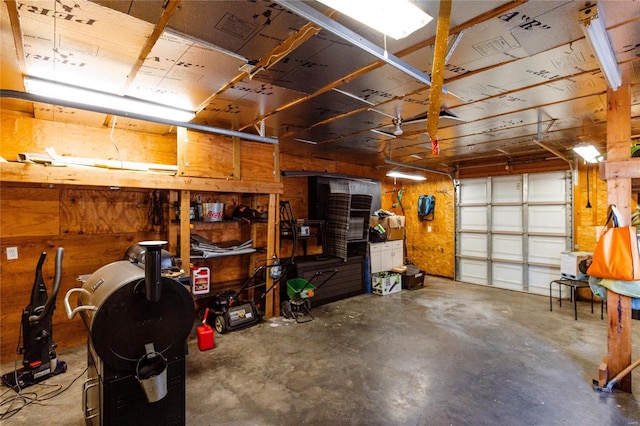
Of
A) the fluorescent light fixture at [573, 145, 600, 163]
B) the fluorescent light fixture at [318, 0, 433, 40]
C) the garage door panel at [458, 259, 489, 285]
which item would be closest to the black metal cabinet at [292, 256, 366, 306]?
the garage door panel at [458, 259, 489, 285]

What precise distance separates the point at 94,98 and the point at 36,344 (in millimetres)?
2269

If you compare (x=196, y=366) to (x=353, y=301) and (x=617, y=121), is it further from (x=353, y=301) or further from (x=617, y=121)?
(x=617, y=121)

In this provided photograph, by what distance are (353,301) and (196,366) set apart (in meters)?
2.97

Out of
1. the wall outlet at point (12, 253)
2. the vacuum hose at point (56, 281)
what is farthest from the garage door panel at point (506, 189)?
the wall outlet at point (12, 253)

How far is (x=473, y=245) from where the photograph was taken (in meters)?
6.96

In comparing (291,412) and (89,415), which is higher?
(89,415)

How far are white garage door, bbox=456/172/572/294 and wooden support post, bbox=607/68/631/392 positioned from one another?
11.9 ft

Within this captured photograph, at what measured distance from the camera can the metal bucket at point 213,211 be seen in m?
4.05

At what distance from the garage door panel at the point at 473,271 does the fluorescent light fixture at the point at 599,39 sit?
16.8 ft

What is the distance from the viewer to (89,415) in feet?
6.50

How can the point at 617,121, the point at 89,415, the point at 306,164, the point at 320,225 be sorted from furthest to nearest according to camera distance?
1. the point at 306,164
2. the point at 320,225
3. the point at 617,121
4. the point at 89,415

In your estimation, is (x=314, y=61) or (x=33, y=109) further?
(x=33, y=109)

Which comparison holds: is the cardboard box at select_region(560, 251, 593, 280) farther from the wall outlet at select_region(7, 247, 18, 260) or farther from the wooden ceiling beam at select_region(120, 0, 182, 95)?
the wall outlet at select_region(7, 247, 18, 260)

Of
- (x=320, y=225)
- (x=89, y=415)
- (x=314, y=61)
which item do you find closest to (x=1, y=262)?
(x=89, y=415)
